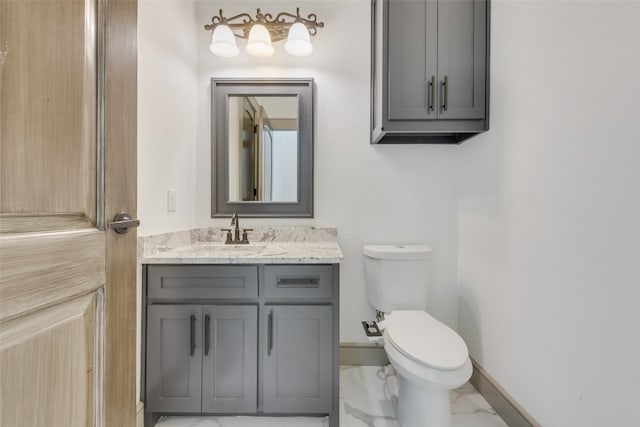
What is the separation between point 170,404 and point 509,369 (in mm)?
1625

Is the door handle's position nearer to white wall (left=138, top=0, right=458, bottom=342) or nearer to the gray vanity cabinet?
the gray vanity cabinet

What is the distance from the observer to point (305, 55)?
73.6 inches

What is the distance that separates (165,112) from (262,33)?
2.43 ft

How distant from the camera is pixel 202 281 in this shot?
1362 millimetres

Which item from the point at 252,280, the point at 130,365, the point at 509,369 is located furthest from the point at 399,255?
the point at 130,365

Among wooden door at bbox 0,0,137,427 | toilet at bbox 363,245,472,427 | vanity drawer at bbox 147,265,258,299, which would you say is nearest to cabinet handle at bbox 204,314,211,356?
vanity drawer at bbox 147,265,258,299

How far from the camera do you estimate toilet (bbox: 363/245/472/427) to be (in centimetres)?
116

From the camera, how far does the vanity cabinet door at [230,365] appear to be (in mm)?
1347

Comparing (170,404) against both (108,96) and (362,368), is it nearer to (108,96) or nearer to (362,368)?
(362,368)

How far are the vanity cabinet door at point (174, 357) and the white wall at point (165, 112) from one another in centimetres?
41

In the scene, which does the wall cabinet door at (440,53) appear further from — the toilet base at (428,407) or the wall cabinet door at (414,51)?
the toilet base at (428,407)

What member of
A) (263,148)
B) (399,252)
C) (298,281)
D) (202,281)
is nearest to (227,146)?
(263,148)

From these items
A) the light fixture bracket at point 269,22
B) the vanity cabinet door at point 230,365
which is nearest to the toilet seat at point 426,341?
the vanity cabinet door at point 230,365

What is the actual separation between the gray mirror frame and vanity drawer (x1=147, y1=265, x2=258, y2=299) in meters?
0.60
